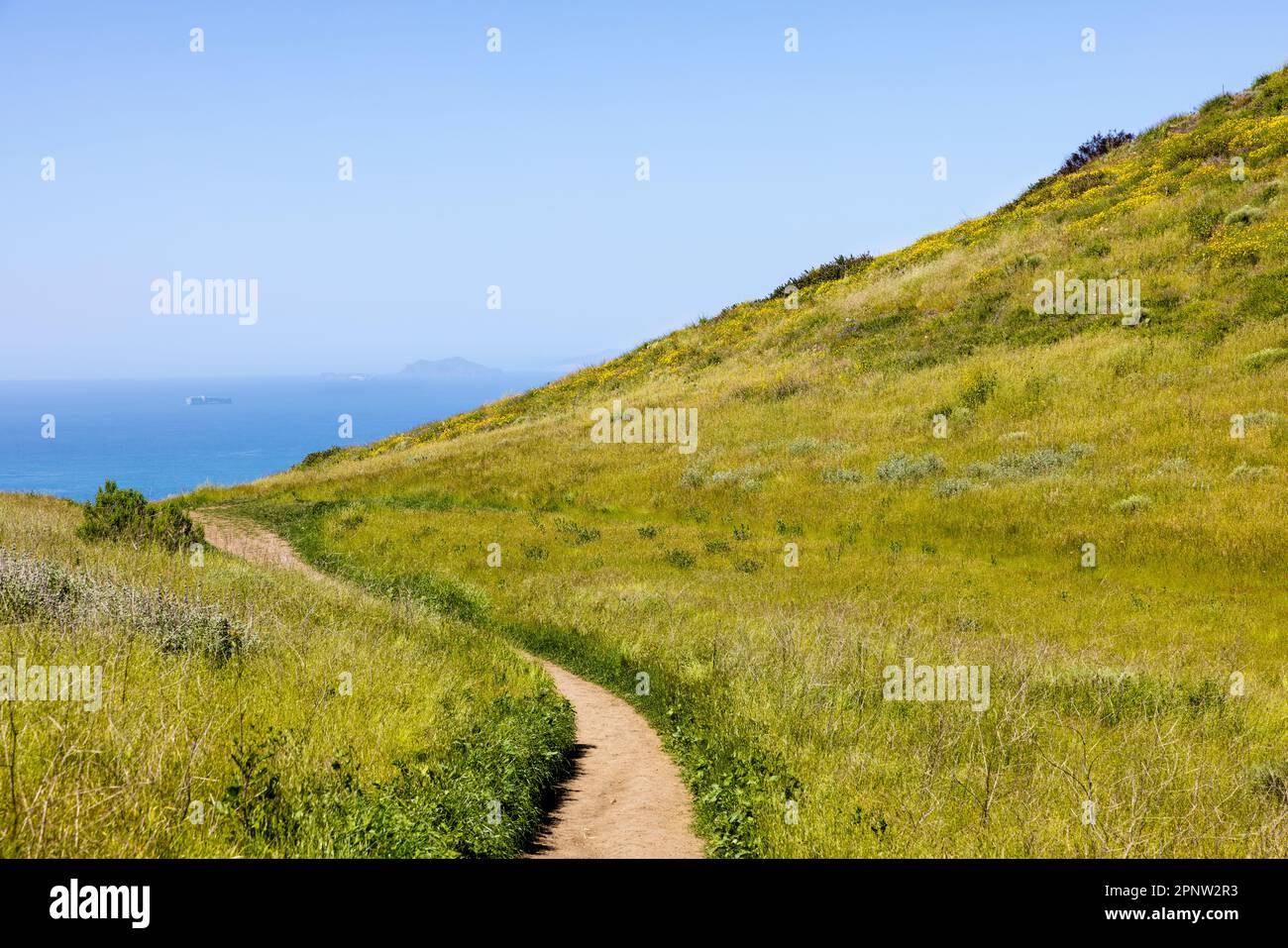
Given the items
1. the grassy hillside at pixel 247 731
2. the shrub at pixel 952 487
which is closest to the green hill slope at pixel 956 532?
the shrub at pixel 952 487

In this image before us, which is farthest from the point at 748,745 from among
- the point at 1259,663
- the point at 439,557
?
the point at 439,557

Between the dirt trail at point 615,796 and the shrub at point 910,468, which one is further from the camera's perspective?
the shrub at point 910,468

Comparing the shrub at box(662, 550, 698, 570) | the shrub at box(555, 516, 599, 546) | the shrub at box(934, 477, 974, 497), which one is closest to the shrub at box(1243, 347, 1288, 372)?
the shrub at box(934, 477, 974, 497)

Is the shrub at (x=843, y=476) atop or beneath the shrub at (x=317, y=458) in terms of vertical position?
beneath

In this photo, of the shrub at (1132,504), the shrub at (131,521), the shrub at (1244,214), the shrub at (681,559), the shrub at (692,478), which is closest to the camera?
the shrub at (131,521)

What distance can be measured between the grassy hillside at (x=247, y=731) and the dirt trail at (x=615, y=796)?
0.38 meters

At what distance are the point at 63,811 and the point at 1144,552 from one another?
22.9 metres

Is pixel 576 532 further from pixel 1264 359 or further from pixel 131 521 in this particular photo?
pixel 1264 359

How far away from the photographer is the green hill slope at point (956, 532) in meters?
8.57

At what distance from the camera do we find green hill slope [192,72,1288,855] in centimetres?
857

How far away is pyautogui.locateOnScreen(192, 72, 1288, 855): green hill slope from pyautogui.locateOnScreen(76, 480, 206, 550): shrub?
174 inches

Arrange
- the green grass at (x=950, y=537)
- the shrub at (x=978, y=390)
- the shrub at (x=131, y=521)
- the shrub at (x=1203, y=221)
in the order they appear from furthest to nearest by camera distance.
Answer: the shrub at (x=1203, y=221) → the shrub at (x=978, y=390) → the shrub at (x=131, y=521) → the green grass at (x=950, y=537)

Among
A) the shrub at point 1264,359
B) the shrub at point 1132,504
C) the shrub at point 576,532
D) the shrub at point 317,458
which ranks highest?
the shrub at point 317,458

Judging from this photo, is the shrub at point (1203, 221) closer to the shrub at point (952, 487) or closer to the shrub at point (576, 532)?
the shrub at point (952, 487)
